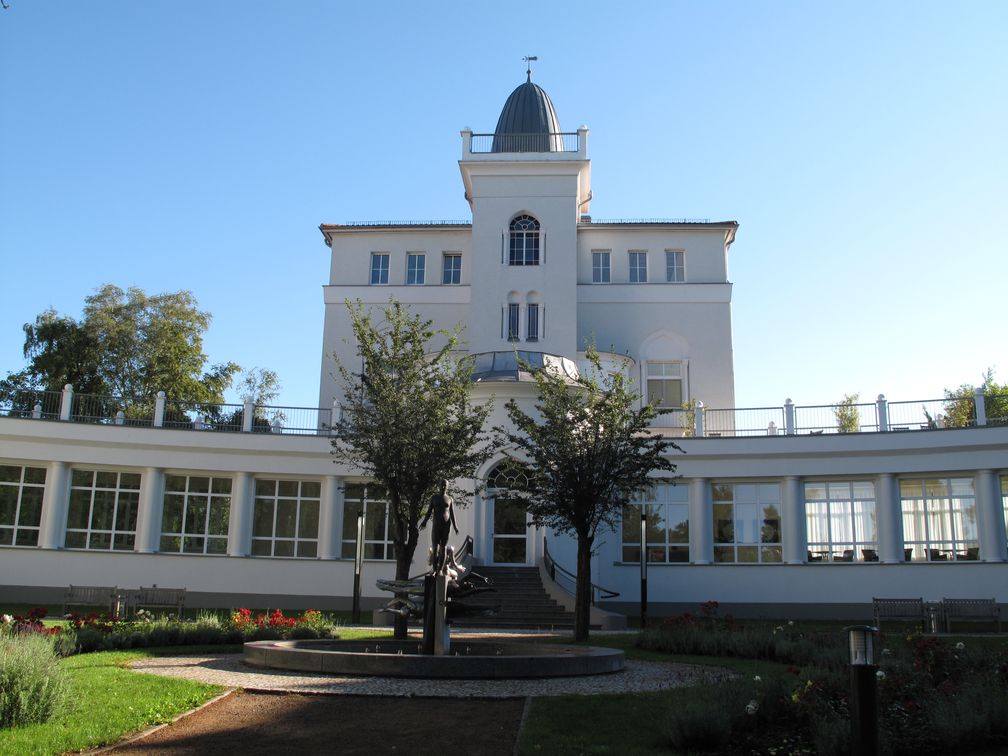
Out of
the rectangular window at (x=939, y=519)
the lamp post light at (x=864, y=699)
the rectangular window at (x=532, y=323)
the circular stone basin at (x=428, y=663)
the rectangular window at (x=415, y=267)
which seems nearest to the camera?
the lamp post light at (x=864, y=699)

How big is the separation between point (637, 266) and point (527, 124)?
25.6 ft

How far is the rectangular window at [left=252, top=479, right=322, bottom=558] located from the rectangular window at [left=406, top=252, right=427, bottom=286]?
39.9ft

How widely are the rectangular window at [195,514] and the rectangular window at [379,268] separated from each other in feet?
41.7

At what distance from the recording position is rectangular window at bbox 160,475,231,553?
3259 cm

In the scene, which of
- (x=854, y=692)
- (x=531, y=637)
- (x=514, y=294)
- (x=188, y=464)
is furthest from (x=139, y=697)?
(x=514, y=294)

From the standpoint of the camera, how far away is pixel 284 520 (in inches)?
1305

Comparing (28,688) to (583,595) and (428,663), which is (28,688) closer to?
(428,663)

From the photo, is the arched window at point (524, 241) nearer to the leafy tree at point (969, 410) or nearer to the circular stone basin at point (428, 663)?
the leafy tree at point (969, 410)

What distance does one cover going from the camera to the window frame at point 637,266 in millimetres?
41219

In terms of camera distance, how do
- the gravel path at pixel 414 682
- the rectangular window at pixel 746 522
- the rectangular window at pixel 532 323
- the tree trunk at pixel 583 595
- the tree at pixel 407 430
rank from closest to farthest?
the gravel path at pixel 414 682 < the tree trunk at pixel 583 595 < the tree at pixel 407 430 < the rectangular window at pixel 746 522 < the rectangular window at pixel 532 323

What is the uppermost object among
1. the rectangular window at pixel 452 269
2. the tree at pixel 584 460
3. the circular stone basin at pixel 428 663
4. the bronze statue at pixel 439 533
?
the rectangular window at pixel 452 269

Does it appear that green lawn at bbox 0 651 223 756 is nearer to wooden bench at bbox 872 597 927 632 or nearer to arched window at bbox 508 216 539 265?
wooden bench at bbox 872 597 927 632

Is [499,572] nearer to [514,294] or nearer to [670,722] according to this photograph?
[514,294]

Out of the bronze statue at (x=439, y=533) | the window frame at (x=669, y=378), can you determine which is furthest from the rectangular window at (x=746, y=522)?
the bronze statue at (x=439, y=533)
